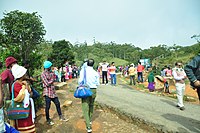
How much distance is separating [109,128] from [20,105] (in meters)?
2.39

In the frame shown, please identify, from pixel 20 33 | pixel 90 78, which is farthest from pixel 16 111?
pixel 20 33

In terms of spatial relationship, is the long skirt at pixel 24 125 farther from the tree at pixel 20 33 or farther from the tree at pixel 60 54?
the tree at pixel 60 54

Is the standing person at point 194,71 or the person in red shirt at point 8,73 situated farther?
the person in red shirt at point 8,73

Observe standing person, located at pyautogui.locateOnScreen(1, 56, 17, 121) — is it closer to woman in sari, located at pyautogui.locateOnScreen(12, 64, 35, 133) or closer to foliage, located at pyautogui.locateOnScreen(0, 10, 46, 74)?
woman in sari, located at pyautogui.locateOnScreen(12, 64, 35, 133)

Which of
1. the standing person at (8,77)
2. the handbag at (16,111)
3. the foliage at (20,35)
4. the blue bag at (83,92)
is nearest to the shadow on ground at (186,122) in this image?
the blue bag at (83,92)

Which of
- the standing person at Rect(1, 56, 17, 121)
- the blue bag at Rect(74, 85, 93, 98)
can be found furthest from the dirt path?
the standing person at Rect(1, 56, 17, 121)

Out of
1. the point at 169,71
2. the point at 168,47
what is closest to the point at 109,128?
the point at 169,71

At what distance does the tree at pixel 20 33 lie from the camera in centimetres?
529

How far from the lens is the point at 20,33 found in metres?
5.41

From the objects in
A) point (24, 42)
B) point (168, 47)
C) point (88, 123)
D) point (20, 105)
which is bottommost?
point (88, 123)

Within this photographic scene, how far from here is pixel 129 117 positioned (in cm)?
512

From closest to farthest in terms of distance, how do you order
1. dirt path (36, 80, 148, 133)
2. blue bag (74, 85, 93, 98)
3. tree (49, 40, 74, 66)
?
blue bag (74, 85, 93, 98) → dirt path (36, 80, 148, 133) → tree (49, 40, 74, 66)

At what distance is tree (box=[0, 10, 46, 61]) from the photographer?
5.29 metres

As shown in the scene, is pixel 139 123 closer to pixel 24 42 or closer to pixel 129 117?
pixel 129 117
